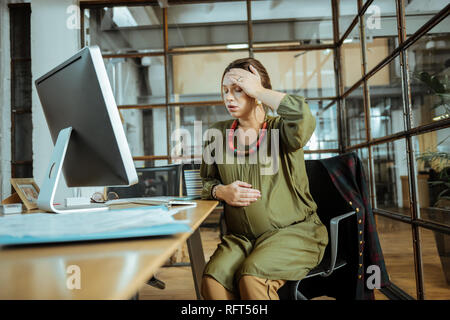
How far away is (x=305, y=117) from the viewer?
1.07 metres

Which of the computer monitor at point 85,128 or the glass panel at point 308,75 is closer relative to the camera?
the computer monitor at point 85,128

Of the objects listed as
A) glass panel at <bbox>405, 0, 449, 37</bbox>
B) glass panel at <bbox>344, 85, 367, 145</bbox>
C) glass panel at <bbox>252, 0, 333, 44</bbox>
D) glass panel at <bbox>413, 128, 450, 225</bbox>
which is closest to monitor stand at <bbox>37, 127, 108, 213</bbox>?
glass panel at <bbox>413, 128, 450, 225</bbox>

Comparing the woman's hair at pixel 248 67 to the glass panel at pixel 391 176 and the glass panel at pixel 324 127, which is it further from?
the glass panel at pixel 324 127

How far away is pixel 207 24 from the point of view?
3.38m

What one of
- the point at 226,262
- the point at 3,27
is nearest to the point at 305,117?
the point at 226,262

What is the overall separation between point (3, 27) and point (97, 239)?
4.09 m

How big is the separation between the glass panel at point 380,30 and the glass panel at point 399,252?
1.16 meters

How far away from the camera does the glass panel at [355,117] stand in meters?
2.64

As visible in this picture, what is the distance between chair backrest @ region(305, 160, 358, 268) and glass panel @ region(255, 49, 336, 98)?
1903 millimetres

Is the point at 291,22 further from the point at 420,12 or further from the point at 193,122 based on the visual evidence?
the point at 420,12

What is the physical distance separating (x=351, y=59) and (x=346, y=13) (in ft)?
1.48

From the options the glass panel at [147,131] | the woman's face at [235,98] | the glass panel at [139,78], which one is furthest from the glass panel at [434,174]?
the glass panel at [139,78]

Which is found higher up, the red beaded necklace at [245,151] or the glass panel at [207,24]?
the glass panel at [207,24]

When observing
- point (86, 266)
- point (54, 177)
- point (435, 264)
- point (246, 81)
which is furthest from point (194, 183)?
point (435, 264)
